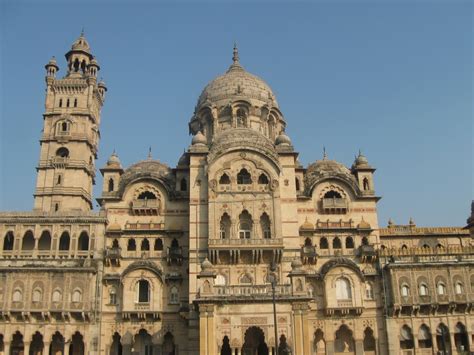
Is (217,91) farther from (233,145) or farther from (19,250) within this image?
(19,250)

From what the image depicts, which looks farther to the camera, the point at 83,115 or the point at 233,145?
the point at 83,115

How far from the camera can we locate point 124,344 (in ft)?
115

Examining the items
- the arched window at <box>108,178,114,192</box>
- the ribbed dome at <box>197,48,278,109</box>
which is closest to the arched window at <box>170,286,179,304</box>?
the arched window at <box>108,178,114,192</box>

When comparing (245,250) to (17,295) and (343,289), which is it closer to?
(343,289)

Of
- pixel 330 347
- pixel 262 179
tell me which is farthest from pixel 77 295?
pixel 330 347

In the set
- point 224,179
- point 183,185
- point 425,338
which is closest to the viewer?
point 425,338

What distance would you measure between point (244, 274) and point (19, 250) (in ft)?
51.1

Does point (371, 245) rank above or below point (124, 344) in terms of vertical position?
above

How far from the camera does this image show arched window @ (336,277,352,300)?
3591 cm

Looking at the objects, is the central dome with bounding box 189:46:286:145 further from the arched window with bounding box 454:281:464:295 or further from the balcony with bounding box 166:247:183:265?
the arched window with bounding box 454:281:464:295

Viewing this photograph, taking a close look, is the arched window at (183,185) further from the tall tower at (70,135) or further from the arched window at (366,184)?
the arched window at (366,184)

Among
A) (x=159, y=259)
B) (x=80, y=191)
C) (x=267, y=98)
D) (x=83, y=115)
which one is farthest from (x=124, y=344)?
(x=267, y=98)

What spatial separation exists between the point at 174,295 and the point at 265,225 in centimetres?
775

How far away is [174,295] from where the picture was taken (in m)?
36.0
